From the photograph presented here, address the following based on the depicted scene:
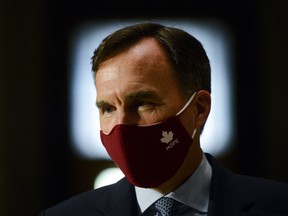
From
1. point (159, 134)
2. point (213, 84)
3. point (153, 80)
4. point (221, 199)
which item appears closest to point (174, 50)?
point (153, 80)

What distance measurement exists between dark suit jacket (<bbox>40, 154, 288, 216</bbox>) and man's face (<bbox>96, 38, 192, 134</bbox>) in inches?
9.5

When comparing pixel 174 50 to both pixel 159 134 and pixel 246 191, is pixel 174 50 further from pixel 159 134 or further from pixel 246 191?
pixel 246 191

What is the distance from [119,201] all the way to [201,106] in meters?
0.39

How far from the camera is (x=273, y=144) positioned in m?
5.28

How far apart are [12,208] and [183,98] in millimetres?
3082

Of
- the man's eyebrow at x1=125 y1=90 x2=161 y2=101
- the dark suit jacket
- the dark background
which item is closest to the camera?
the man's eyebrow at x1=125 y1=90 x2=161 y2=101

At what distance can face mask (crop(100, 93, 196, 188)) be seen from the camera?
7.53 feet

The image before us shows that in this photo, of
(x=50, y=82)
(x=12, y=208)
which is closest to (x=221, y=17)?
(x=50, y=82)

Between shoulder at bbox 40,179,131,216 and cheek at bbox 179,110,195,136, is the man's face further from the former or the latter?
shoulder at bbox 40,179,131,216

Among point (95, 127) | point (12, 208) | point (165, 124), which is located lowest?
point (12, 208)

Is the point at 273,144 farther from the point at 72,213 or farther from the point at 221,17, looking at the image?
the point at 72,213

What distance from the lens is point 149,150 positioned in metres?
2.34

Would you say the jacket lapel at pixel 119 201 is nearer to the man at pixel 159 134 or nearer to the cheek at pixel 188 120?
the man at pixel 159 134

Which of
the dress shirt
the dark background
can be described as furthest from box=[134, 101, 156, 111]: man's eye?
the dark background
